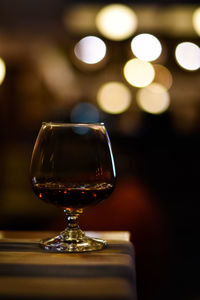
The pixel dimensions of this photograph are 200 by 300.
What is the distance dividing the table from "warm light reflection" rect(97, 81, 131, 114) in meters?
7.74

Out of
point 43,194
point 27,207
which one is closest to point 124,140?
point 27,207

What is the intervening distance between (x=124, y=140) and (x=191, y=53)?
5.68 ft

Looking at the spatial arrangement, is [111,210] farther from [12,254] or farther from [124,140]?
[124,140]

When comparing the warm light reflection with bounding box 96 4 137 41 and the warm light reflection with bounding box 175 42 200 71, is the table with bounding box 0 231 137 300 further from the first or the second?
the warm light reflection with bounding box 175 42 200 71

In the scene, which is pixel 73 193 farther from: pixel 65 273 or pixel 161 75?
pixel 161 75

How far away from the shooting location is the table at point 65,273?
461mm

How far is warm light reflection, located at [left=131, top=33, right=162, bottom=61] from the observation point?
5539 mm

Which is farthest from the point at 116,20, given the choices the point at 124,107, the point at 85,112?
the point at 85,112

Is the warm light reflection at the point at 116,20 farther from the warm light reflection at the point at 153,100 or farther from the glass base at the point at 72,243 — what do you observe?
the warm light reflection at the point at 153,100

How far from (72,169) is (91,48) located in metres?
6.18

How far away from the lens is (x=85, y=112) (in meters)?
9.59

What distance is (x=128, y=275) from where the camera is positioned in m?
0.55

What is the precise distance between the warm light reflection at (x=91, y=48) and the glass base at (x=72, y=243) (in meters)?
6.08

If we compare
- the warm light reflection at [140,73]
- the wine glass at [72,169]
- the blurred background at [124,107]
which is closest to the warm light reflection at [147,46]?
the blurred background at [124,107]
